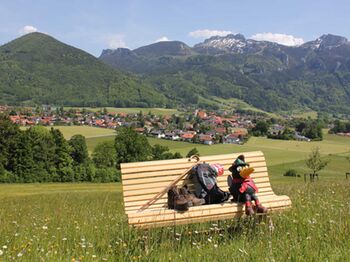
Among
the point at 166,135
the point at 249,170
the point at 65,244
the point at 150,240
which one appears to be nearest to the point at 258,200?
the point at 249,170

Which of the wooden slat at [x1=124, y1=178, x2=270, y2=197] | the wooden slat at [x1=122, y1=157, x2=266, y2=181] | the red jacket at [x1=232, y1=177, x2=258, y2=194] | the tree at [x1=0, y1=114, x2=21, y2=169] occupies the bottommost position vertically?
the tree at [x1=0, y1=114, x2=21, y2=169]

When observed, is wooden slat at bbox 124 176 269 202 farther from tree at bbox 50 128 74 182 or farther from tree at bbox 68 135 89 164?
tree at bbox 68 135 89 164

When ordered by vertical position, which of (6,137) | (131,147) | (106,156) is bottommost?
(106,156)

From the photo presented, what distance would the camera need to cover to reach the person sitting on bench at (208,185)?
19.4 ft

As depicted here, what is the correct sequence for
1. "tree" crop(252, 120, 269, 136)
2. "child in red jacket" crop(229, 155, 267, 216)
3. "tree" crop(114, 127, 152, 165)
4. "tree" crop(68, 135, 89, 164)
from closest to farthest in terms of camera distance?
"child in red jacket" crop(229, 155, 267, 216) → "tree" crop(114, 127, 152, 165) → "tree" crop(68, 135, 89, 164) → "tree" crop(252, 120, 269, 136)

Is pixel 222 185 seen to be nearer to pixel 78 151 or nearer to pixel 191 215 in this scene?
pixel 191 215

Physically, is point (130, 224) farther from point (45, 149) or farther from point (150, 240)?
point (45, 149)

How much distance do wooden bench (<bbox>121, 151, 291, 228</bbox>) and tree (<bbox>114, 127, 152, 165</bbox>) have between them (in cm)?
4921

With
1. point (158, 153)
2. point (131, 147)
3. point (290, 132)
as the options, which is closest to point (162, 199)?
point (131, 147)

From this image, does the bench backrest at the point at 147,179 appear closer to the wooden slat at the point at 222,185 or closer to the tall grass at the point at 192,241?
the wooden slat at the point at 222,185

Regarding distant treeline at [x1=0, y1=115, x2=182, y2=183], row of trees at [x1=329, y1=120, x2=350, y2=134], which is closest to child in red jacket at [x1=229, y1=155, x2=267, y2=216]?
distant treeline at [x1=0, y1=115, x2=182, y2=183]

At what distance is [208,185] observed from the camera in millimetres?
5918

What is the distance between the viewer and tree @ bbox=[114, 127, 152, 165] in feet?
183

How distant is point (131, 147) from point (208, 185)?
51278 mm
